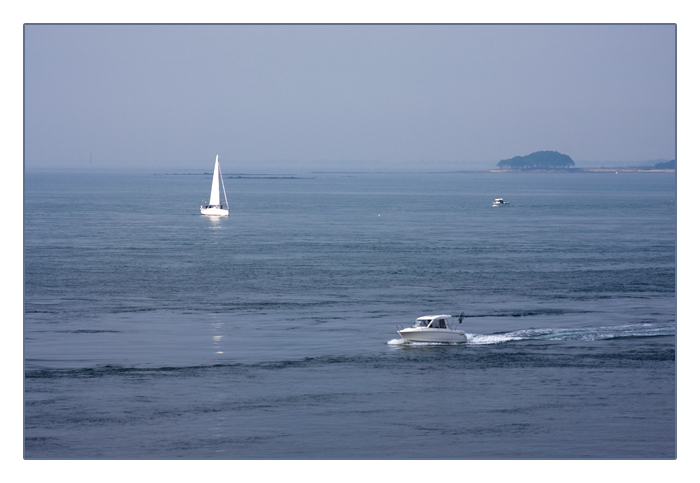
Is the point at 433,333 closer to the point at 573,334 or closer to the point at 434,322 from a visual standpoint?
the point at 434,322

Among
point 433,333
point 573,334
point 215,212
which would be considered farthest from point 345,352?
point 215,212

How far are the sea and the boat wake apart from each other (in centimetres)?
16

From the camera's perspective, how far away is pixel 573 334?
38469 millimetres

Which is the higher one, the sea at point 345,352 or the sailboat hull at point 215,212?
the sailboat hull at point 215,212

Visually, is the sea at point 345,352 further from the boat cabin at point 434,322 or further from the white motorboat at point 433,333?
the boat cabin at point 434,322

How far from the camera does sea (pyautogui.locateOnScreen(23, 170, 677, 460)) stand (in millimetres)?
25672

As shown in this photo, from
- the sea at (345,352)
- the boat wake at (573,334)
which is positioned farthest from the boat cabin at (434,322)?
the sea at (345,352)

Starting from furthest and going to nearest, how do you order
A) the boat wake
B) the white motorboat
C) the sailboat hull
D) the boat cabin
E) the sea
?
the sailboat hull
the boat wake
the boat cabin
the white motorboat
the sea

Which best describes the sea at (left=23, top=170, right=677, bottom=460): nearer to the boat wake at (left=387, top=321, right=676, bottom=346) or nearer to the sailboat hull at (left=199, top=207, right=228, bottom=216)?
the boat wake at (left=387, top=321, right=676, bottom=346)

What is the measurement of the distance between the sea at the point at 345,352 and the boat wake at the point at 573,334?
0.16 m

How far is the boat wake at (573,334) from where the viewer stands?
123 ft

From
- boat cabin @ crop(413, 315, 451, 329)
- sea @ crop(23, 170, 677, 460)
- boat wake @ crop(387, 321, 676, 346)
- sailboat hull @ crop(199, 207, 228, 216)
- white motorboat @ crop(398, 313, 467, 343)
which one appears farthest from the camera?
sailboat hull @ crop(199, 207, 228, 216)

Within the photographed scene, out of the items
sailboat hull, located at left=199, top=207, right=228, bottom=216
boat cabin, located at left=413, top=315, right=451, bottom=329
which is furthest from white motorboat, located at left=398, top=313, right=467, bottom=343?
sailboat hull, located at left=199, top=207, right=228, bottom=216

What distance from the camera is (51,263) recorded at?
60750 mm
